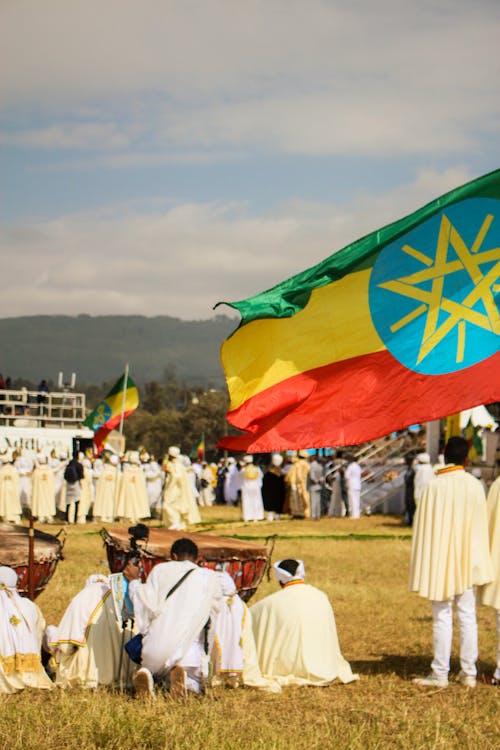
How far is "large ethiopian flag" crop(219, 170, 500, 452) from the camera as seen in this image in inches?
316

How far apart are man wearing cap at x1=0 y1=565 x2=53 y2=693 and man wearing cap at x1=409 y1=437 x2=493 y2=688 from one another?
9.21 feet

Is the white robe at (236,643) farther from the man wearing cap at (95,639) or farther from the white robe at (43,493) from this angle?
the white robe at (43,493)

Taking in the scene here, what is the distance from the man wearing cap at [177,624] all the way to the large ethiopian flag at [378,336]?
1.06 m

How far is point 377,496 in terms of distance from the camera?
30.8 m

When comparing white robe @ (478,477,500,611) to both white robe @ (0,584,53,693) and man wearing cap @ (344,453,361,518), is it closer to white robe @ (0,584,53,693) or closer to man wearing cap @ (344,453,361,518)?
white robe @ (0,584,53,693)

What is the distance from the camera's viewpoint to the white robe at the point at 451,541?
7.93 m

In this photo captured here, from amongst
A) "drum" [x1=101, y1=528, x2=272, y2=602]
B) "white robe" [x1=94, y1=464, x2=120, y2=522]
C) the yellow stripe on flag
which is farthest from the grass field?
"white robe" [x1=94, y1=464, x2=120, y2=522]

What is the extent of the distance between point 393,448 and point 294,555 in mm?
16896

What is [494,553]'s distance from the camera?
8.16 m

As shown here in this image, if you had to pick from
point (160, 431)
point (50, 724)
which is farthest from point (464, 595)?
point (160, 431)

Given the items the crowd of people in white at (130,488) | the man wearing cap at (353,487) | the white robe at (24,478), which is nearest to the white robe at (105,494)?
the crowd of people in white at (130,488)

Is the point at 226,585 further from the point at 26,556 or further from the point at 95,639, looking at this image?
the point at 26,556

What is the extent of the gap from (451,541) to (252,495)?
2035 cm

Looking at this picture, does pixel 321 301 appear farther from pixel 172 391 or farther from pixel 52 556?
pixel 172 391
